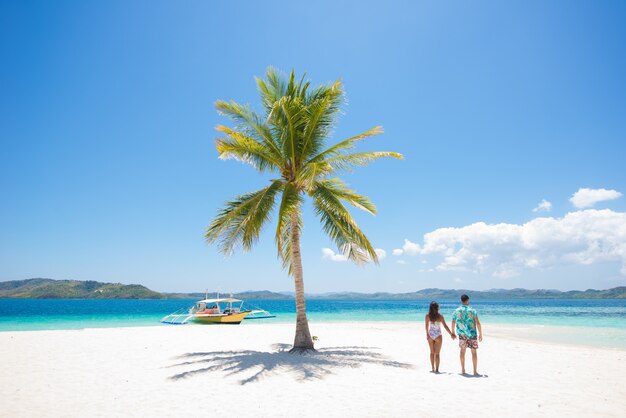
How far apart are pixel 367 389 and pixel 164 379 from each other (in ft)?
14.1

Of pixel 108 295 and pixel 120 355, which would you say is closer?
pixel 120 355

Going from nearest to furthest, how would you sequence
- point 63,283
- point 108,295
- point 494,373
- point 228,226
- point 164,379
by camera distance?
point 164,379, point 494,373, point 228,226, point 108,295, point 63,283

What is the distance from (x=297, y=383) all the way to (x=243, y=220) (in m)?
4.59

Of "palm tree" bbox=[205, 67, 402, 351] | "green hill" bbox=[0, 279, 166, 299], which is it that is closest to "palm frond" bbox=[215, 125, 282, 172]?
"palm tree" bbox=[205, 67, 402, 351]

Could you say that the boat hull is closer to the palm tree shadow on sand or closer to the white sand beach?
the white sand beach

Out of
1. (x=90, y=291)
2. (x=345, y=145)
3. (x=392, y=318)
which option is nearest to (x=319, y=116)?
(x=345, y=145)

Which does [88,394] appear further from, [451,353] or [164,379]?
[451,353]

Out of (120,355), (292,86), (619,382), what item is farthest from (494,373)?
(120,355)

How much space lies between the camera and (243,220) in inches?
406

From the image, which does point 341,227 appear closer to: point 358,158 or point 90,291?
point 358,158

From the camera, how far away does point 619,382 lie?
8.12 metres

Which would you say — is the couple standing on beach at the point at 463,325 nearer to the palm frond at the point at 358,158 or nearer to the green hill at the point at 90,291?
the palm frond at the point at 358,158

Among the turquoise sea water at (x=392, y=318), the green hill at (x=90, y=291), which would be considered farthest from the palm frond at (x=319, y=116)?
the green hill at (x=90, y=291)

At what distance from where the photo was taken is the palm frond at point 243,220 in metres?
10.3
